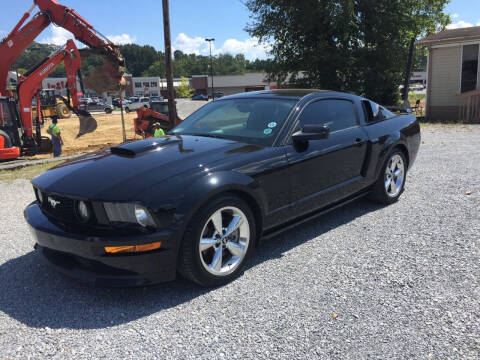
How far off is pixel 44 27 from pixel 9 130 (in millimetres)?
3942

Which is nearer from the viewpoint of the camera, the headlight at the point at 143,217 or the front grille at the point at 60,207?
the headlight at the point at 143,217

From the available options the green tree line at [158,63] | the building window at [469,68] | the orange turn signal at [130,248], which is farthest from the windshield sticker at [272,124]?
the green tree line at [158,63]

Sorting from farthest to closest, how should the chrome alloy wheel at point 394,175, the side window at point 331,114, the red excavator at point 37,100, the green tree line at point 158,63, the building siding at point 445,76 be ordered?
1. the green tree line at point 158,63
2. the building siding at point 445,76
3. the red excavator at point 37,100
4. the chrome alloy wheel at point 394,175
5. the side window at point 331,114

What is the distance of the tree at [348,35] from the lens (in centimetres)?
1784

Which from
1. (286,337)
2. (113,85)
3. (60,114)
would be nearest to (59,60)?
(113,85)

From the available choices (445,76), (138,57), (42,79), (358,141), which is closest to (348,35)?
(445,76)

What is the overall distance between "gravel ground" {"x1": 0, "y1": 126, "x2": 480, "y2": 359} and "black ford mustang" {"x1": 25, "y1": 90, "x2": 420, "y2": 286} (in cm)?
28

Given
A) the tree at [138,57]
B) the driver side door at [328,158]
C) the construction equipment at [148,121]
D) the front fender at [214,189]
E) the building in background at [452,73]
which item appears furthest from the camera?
the tree at [138,57]

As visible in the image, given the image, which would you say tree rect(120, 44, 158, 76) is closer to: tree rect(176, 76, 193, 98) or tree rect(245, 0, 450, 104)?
tree rect(176, 76, 193, 98)

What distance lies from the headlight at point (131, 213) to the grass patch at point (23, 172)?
21.8ft

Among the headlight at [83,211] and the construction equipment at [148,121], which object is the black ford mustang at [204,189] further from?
the construction equipment at [148,121]

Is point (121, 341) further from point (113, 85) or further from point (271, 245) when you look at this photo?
point (113, 85)

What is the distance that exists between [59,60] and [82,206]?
13663 millimetres

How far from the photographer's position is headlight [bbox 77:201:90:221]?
285 cm
